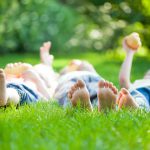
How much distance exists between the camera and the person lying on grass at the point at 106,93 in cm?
304

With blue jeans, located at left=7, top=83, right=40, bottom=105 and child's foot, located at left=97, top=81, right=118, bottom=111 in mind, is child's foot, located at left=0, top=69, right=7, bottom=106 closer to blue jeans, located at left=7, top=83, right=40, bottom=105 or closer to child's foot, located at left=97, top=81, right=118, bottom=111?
blue jeans, located at left=7, top=83, right=40, bottom=105

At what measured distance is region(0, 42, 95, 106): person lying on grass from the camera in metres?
3.36

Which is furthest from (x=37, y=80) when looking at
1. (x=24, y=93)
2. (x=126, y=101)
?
(x=126, y=101)

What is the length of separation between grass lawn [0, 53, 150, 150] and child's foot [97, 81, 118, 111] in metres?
0.07

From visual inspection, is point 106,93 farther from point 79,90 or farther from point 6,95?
point 6,95

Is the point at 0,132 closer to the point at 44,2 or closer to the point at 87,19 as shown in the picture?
the point at 44,2

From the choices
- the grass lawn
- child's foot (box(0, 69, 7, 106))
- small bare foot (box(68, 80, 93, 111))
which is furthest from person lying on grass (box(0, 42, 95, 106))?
small bare foot (box(68, 80, 93, 111))

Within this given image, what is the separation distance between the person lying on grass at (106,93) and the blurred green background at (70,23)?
14.1 feet

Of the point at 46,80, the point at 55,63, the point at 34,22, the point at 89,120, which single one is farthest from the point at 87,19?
the point at 89,120

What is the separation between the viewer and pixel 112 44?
10469mm

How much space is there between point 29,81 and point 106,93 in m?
1.10

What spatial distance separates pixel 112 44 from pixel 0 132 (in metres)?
8.17

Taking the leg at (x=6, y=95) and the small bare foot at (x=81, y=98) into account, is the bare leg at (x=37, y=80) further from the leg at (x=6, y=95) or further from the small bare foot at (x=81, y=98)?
the small bare foot at (x=81, y=98)

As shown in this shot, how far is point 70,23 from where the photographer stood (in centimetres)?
986
